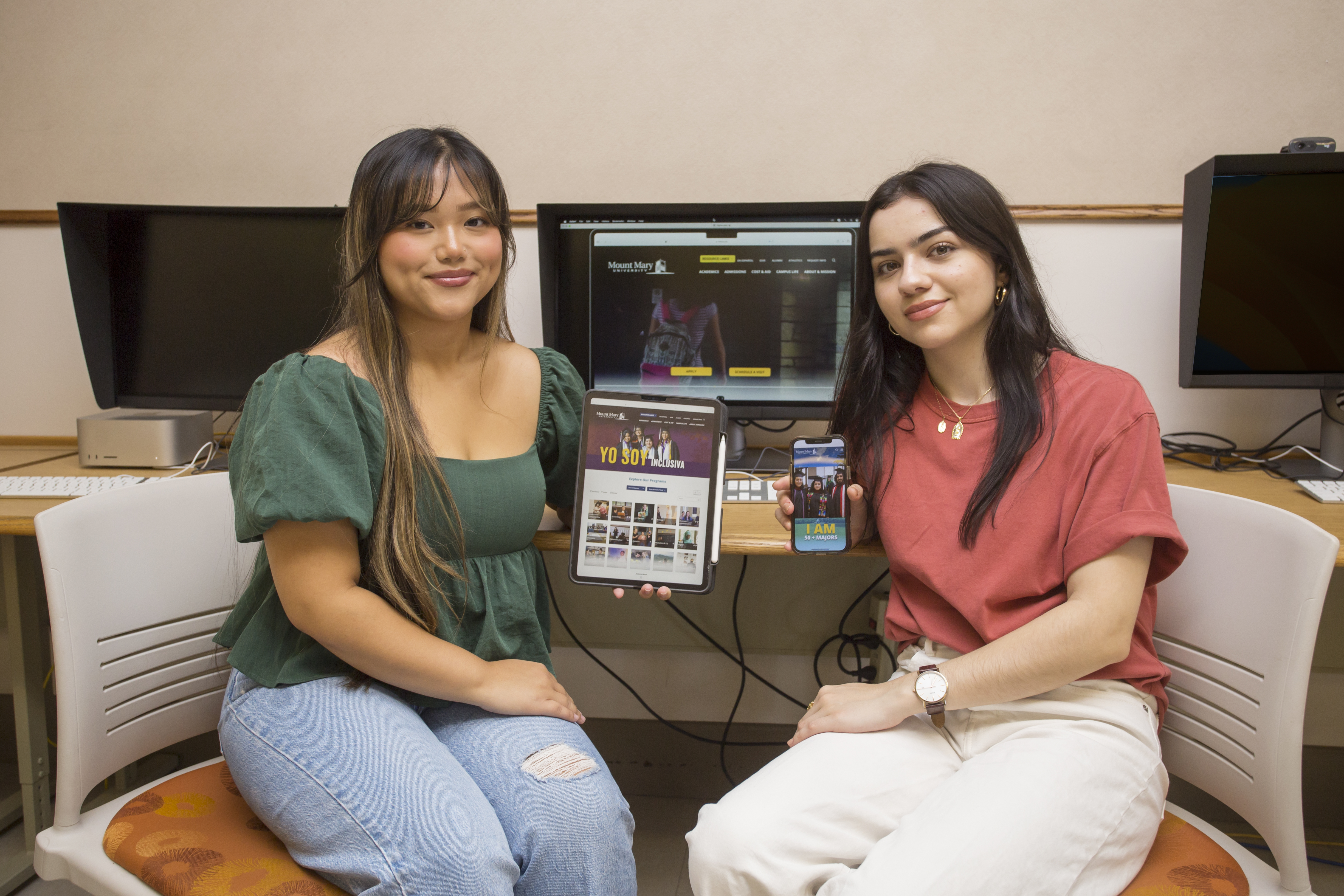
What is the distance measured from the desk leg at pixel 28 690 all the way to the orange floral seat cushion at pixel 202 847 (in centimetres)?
59

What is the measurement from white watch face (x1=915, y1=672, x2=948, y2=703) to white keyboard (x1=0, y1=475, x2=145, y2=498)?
116 cm

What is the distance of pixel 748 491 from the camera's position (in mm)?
1321

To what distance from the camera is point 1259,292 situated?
141cm

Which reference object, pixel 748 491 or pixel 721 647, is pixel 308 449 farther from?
pixel 721 647


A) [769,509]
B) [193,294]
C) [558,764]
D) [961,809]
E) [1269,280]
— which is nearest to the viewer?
[961,809]

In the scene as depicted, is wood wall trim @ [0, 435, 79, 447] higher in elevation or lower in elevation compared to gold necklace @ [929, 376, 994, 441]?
lower

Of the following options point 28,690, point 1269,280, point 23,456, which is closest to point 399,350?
point 28,690

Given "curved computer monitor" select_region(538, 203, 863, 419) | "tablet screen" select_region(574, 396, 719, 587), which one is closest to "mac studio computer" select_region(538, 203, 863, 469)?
"curved computer monitor" select_region(538, 203, 863, 419)

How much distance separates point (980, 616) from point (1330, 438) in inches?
37.7

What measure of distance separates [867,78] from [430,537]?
1209mm

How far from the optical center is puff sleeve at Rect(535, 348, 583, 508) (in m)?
1.17

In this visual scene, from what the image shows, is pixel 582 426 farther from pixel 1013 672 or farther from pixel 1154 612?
pixel 1154 612

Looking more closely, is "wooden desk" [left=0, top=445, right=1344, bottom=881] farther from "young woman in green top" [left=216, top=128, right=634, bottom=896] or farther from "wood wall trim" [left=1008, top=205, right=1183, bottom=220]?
"wood wall trim" [left=1008, top=205, right=1183, bottom=220]

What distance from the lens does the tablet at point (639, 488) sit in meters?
1.10
